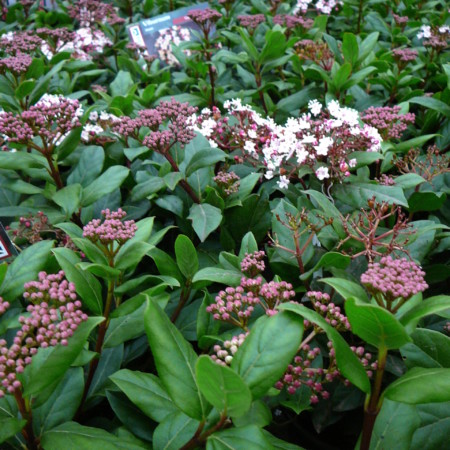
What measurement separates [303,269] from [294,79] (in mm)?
1634

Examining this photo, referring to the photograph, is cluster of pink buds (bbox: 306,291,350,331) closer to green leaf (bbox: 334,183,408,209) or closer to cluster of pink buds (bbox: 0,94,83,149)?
green leaf (bbox: 334,183,408,209)

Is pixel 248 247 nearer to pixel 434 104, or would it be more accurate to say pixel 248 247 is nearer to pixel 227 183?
pixel 227 183

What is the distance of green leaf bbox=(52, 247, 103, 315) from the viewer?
126cm

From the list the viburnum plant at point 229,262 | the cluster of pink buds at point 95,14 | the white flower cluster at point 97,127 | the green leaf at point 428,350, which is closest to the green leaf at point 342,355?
the viburnum plant at point 229,262

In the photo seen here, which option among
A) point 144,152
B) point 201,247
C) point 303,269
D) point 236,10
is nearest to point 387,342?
point 303,269

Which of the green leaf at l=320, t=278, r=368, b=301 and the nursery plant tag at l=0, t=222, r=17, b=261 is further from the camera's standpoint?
the nursery plant tag at l=0, t=222, r=17, b=261

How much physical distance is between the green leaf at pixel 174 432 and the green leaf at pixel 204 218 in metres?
0.63

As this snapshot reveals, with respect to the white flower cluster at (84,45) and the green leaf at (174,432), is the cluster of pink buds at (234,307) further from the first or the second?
the white flower cluster at (84,45)

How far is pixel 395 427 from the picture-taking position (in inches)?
44.2

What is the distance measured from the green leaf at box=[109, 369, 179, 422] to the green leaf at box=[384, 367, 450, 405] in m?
0.51

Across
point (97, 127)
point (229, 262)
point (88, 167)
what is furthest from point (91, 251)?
point (97, 127)

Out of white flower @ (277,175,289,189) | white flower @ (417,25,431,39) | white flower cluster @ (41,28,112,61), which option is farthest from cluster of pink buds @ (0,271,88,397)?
white flower @ (417,25,431,39)

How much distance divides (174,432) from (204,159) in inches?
40.9

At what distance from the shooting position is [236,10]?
4086mm
